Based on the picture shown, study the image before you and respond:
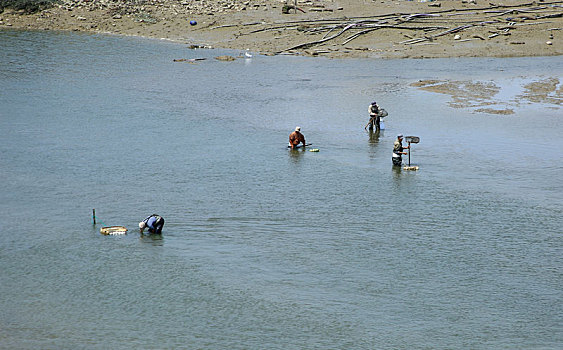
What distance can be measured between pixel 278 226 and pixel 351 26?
151 ft

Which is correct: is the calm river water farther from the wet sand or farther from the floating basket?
the wet sand

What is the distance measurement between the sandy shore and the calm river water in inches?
703

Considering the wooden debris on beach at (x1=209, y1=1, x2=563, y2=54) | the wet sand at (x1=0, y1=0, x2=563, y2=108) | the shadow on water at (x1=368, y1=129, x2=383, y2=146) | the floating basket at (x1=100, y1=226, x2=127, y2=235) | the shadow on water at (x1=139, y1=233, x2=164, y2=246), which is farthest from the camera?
the wooden debris on beach at (x1=209, y1=1, x2=563, y2=54)

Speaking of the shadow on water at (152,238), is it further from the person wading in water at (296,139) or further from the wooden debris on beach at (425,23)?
the wooden debris on beach at (425,23)

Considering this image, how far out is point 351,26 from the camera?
67.2 m

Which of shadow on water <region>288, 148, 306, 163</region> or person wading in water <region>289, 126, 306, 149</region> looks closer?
shadow on water <region>288, 148, 306, 163</region>

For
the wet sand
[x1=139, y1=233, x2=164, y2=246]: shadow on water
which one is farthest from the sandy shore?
[x1=139, y1=233, x2=164, y2=246]: shadow on water

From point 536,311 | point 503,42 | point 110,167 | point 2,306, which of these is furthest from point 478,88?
point 2,306

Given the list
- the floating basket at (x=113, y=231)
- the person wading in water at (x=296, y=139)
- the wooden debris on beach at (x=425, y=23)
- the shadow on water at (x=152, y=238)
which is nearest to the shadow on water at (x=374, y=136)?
the person wading in water at (x=296, y=139)

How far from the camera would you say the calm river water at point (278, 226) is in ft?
61.4

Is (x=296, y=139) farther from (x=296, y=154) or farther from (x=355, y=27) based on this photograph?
(x=355, y=27)

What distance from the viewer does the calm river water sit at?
1870cm

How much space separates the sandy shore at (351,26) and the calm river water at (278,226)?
58.6ft

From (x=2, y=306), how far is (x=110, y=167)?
1334cm
